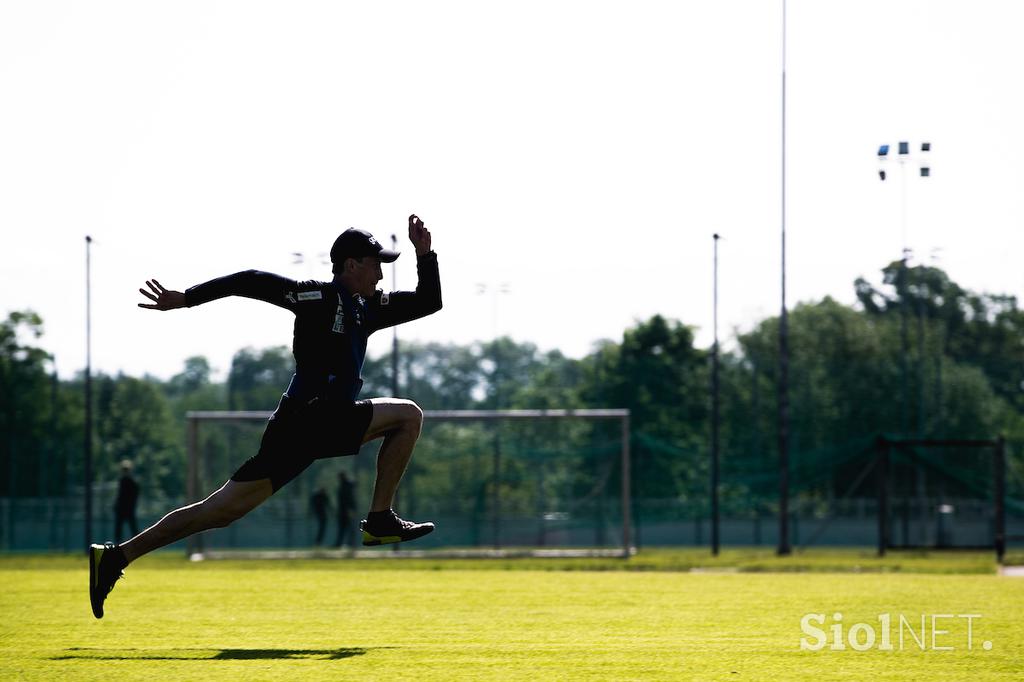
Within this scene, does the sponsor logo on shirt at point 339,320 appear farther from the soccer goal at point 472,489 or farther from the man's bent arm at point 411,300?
the soccer goal at point 472,489

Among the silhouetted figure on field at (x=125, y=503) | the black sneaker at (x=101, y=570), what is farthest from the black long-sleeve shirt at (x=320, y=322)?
the silhouetted figure on field at (x=125, y=503)

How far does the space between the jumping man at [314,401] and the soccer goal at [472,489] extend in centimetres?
1969

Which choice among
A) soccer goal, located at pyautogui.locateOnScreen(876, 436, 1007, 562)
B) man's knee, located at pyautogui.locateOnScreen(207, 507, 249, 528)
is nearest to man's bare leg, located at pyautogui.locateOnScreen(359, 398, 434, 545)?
man's knee, located at pyautogui.locateOnScreen(207, 507, 249, 528)

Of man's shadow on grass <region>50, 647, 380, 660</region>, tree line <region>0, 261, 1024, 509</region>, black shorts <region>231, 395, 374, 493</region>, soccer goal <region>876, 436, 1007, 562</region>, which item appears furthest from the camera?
tree line <region>0, 261, 1024, 509</region>

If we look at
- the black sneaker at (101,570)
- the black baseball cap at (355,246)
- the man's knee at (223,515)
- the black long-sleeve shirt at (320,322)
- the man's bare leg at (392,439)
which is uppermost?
the black baseball cap at (355,246)

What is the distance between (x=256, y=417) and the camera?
27.0 m

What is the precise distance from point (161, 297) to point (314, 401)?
99cm

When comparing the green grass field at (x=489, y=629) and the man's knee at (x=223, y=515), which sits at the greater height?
the man's knee at (x=223, y=515)

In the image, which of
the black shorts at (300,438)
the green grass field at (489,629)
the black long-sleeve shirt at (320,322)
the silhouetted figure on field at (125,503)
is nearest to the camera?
the green grass field at (489,629)

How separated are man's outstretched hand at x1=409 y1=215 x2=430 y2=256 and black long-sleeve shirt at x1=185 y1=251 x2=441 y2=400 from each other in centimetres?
31

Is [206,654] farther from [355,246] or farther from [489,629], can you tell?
[355,246]

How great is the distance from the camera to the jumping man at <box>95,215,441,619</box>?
7.50 m

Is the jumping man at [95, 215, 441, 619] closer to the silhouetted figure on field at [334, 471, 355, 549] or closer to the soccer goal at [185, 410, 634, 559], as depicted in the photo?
the soccer goal at [185, 410, 634, 559]

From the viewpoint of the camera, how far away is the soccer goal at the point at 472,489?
94.9ft
